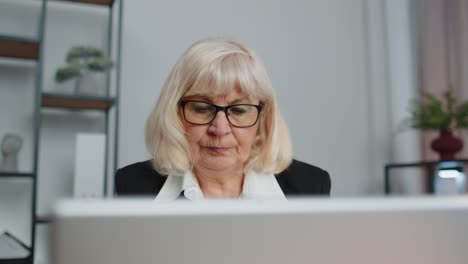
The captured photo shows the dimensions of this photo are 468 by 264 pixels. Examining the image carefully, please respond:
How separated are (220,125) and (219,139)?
1.8 inches

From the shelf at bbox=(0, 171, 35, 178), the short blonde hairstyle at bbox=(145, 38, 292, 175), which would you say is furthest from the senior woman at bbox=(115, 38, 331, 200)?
the shelf at bbox=(0, 171, 35, 178)

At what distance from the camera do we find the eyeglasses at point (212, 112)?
1348 millimetres

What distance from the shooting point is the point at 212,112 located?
53.5 inches

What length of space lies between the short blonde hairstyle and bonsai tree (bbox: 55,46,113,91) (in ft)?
3.33

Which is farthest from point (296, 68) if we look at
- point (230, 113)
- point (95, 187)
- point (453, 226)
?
point (453, 226)

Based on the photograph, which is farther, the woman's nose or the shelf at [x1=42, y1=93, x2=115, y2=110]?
the shelf at [x1=42, y1=93, x2=115, y2=110]

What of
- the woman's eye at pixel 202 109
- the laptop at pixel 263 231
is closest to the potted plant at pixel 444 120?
the woman's eye at pixel 202 109

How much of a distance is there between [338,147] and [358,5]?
0.90 metres

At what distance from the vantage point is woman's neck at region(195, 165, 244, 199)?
4.60 ft

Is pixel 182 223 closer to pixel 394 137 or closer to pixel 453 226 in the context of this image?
pixel 453 226

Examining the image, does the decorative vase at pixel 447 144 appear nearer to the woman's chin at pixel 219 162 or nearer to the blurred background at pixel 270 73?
the blurred background at pixel 270 73

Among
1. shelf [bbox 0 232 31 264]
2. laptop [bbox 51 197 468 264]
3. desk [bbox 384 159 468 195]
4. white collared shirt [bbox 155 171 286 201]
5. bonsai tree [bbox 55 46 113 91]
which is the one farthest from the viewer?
desk [bbox 384 159 468 195]

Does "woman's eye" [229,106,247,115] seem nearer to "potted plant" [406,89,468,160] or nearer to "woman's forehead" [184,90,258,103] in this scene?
"woman's forehead" [184,90,258,103]

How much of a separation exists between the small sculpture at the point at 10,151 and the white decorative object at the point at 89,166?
0.84 feet
